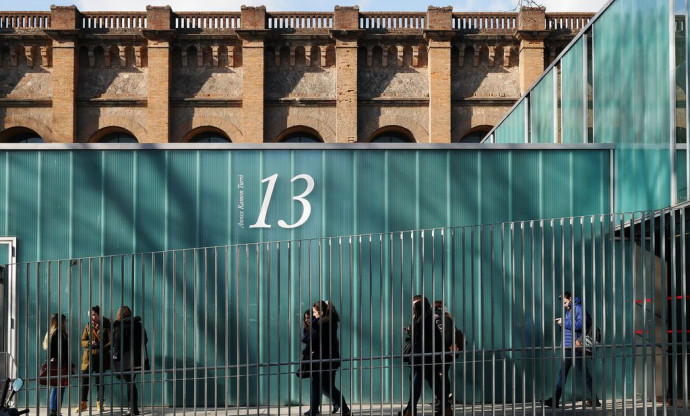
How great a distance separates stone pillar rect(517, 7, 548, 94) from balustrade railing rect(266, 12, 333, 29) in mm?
6859

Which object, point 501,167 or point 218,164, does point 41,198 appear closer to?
point 218,164

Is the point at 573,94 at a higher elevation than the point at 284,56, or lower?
lower

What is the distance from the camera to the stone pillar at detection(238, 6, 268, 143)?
3147 centimetres

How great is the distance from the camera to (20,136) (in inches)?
1277

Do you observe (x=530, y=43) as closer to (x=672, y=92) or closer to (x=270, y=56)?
(x=270, y=56)

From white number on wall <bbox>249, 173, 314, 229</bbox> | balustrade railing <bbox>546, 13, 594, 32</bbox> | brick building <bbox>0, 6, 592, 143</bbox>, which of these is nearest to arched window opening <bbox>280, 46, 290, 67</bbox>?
brick building <bbox>0, 6, 592, 143</bbox>

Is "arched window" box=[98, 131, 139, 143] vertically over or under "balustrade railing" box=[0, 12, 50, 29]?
under

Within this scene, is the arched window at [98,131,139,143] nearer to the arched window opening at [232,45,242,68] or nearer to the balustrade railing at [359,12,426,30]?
the arched window opening at [232,45,242,68]

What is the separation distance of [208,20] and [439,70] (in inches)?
335

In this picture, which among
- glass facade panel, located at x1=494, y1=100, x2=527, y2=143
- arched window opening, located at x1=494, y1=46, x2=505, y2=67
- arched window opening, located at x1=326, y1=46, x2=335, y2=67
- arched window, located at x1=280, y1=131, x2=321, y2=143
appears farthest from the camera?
arched window opening, located at x1=494, y1=46, x2=505, y2=67

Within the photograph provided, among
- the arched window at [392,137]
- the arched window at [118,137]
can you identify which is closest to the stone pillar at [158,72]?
the arched window at [118,137]

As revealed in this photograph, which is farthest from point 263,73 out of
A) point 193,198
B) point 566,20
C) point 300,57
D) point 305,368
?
point 305,368

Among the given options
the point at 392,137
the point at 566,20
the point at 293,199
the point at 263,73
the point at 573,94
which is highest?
the point at 566,20

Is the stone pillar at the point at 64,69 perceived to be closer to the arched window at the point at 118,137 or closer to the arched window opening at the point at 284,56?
the arched window at the point at 118,137
